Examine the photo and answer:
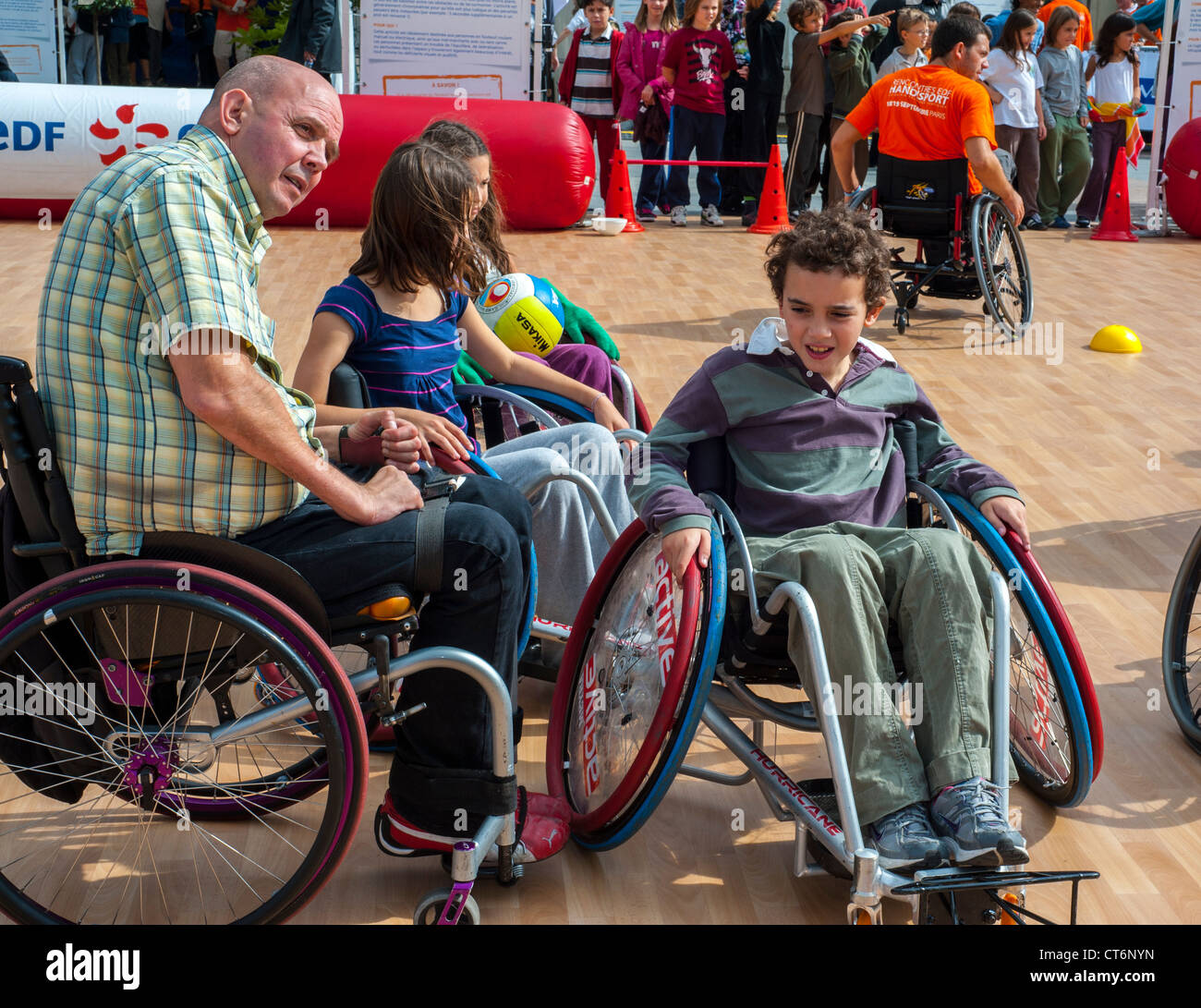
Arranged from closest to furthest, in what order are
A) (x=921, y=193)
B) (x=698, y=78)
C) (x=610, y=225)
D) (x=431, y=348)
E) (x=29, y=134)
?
(x=431, y=348) < (x=921, y=193) < (x=29, y=134) < (x=610, y=225) < (x=698, y=78)

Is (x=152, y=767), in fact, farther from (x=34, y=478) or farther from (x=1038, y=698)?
(x=1038, y=698)

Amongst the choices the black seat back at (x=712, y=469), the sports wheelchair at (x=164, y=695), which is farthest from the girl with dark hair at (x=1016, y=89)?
the sports wheelchair at (x=164, y=695)

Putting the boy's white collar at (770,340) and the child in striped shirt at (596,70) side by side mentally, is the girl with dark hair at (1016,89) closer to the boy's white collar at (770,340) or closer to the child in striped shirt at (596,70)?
the child in striped shirt at (596,70)

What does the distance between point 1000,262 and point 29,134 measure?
6.35 metres

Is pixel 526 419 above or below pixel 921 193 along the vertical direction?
below

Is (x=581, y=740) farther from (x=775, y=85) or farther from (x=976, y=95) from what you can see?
(x=775, y=85)

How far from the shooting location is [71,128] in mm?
8773

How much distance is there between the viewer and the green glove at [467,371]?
3.05 metres

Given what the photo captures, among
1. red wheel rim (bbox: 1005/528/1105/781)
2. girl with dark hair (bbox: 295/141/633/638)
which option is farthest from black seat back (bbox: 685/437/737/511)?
red wheel rim (bbox: 1005/528/1105/781)

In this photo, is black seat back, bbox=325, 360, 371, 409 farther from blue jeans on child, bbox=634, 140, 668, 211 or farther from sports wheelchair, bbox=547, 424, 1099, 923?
blue jeans on child, bbox=634, 140, 668, 211

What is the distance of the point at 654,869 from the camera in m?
2.23

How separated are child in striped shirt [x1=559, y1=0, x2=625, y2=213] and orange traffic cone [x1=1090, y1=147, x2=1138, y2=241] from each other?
3607 mm

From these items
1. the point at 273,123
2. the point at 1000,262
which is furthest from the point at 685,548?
the point at 1000,262
